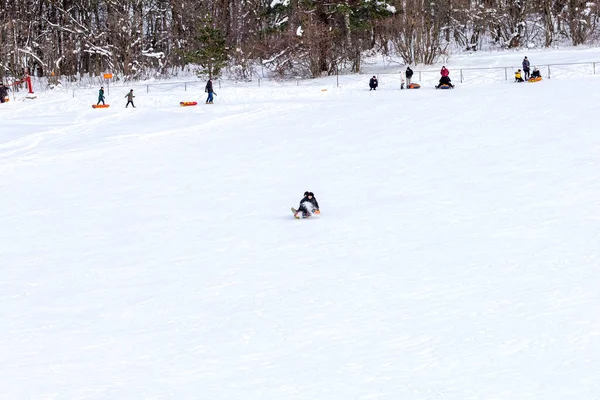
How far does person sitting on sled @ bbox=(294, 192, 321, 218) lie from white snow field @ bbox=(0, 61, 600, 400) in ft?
0.74

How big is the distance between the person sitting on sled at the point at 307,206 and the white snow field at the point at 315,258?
0.23 metres

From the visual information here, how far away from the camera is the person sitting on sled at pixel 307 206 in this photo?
18.0 meters

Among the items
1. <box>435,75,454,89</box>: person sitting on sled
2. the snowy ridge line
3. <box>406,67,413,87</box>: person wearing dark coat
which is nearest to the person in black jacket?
<box>406,67,413,87</box>: person wearing dark coat

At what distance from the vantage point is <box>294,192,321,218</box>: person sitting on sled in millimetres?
18047

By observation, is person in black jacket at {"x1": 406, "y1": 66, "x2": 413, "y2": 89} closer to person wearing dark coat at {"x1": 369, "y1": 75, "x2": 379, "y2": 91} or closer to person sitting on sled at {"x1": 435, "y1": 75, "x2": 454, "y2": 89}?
person wearing dark coat at {"x1": 369, "y1": 75, "x2": 379, "y2": 91}

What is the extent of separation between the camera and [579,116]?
2670 centimetres

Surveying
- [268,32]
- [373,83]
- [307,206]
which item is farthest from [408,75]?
[307,206]

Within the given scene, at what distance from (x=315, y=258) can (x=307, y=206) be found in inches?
128

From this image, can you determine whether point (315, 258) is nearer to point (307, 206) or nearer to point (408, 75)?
point (307, 206)

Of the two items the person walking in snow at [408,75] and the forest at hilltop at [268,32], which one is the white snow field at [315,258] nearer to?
the person walking in snow at [408,75]

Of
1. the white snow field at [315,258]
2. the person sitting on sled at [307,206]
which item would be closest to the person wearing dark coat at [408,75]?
the white snow field at [315,258]

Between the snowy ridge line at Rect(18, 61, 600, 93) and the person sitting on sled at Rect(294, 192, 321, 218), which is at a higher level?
the snowy ridge line at Rect(18, 61, 600, 93)

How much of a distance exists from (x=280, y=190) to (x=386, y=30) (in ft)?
84.5

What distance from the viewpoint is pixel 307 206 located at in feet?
59.4
